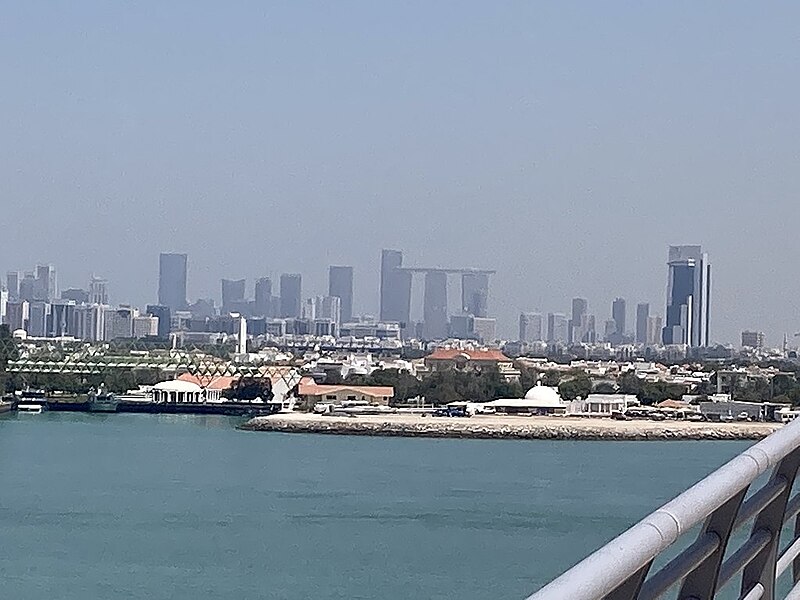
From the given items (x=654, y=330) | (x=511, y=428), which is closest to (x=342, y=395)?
(x=511, y=428)

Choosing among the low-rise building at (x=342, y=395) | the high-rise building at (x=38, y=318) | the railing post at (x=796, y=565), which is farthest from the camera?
the high-rise building at (x=38, y=318)

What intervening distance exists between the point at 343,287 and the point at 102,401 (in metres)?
37.6

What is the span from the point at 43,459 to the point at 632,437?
23.8 ft

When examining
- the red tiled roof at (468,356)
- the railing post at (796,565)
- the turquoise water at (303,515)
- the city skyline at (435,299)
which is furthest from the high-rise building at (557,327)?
the railing post at (796,565)

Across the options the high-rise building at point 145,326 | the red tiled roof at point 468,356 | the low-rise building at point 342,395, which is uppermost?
the high-rise building at point 145,326

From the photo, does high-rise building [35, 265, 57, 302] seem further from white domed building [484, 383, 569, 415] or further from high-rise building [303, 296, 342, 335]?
white domed building [484, 383, 569, 415]

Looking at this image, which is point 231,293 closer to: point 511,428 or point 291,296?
point 291,296

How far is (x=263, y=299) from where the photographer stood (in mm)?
56625

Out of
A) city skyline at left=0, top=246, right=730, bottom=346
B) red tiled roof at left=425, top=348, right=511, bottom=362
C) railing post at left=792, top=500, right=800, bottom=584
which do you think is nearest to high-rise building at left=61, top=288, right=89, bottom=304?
city skyline at left=0, top=246, right=730, bottom=346

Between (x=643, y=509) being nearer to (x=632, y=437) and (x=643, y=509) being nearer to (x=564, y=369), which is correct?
(x=632, y=437)

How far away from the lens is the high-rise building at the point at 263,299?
183 ft

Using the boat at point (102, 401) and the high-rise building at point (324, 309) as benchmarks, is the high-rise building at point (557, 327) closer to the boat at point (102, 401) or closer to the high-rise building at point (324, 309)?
the high-rise building at point (324, 309)

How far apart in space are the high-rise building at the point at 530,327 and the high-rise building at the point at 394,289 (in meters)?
3.86

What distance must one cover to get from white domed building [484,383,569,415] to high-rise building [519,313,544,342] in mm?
32929
